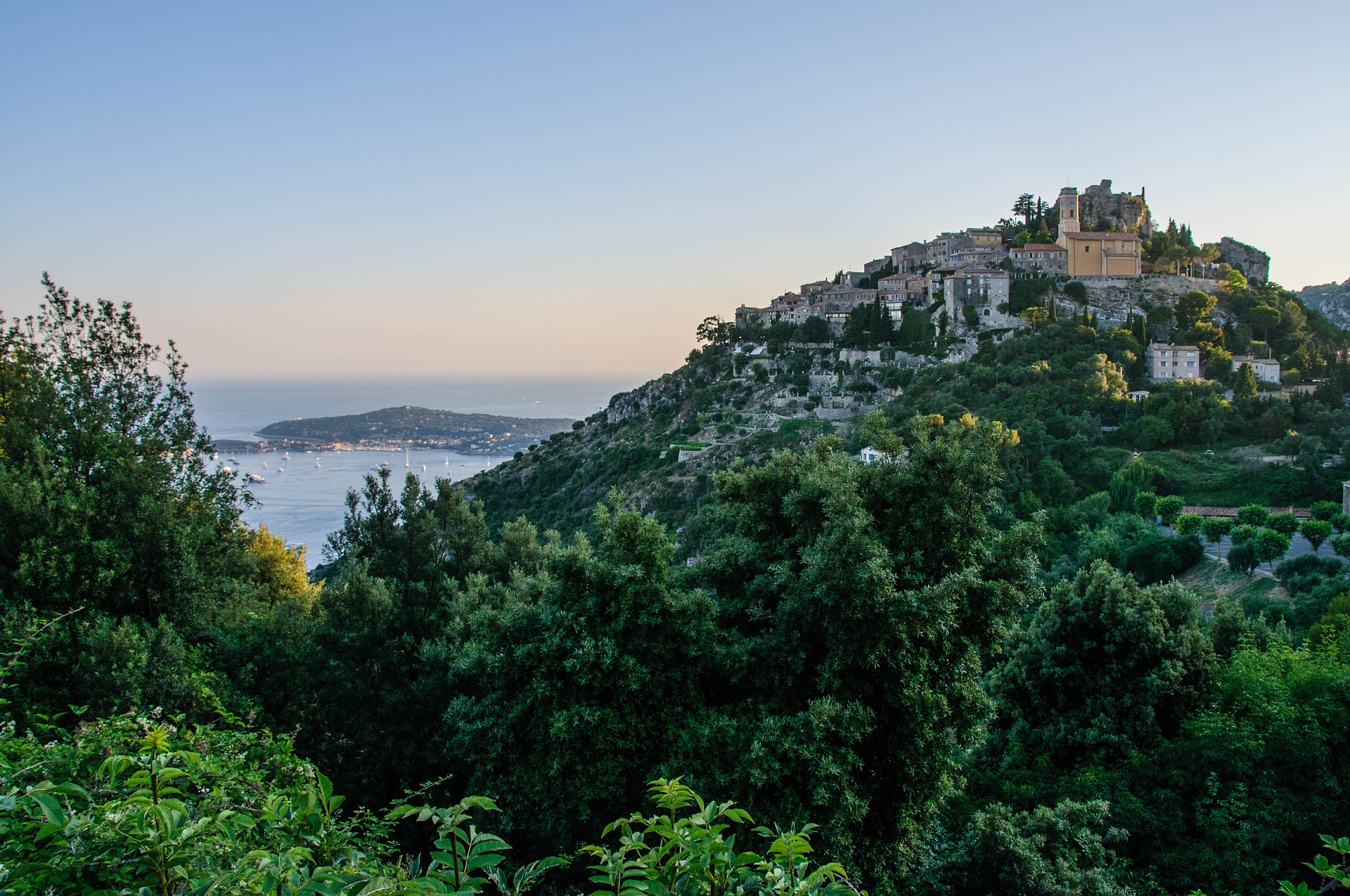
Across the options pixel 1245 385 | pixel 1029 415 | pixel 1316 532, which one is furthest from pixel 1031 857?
pixel 1245 385

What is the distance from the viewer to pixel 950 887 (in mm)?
7746

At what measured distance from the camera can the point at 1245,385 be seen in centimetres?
3706

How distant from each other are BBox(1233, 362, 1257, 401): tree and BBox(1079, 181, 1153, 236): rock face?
72.8ft

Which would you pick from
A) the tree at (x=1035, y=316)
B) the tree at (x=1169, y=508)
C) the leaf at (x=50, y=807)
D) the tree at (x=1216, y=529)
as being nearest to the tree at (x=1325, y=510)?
the tree at (x=1216, y=529)

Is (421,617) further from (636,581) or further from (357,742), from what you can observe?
(636,581)

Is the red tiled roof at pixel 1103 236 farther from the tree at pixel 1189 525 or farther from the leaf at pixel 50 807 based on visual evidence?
the leaf at pixel 50 807

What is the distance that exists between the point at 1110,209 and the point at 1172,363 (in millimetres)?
21572

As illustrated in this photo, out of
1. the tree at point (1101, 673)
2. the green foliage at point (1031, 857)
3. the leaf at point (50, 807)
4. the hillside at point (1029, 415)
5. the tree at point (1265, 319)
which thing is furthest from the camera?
the tree at point (1265, 319)

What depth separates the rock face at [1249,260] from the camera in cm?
5647

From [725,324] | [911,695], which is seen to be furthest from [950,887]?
[725,324]

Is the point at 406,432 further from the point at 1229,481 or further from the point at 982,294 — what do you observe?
the point at 1229,481

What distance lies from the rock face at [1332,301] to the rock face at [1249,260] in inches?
307

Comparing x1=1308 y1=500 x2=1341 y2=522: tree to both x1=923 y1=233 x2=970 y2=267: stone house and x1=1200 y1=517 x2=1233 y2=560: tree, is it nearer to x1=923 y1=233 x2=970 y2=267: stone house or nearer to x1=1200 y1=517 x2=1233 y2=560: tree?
x1=1200 y1=517 x2=1233 y2=560: tree

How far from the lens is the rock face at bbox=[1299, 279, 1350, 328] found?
234ft
